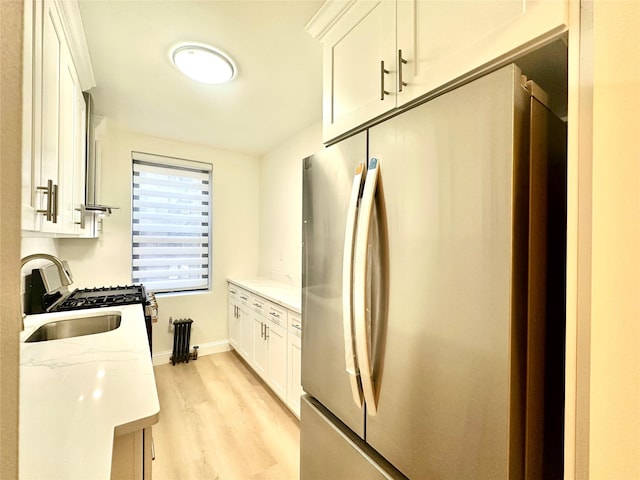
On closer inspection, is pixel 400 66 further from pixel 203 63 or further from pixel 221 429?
pixel 221 429

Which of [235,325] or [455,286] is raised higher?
[455,286]

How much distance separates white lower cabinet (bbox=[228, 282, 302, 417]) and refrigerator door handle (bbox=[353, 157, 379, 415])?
1.16 m

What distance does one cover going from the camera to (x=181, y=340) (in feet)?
10.7

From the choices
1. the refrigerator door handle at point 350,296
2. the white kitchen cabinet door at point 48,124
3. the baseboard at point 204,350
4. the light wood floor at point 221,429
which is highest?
the white kitchen cabinet door at point 48,124

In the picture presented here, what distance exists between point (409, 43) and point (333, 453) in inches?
60.2

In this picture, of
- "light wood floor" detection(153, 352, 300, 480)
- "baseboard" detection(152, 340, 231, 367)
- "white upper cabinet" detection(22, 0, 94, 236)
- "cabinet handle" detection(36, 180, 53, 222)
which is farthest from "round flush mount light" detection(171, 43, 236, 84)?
"baseboard" detection(152, 340, 231, 367)

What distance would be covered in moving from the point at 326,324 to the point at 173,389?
2.28 metres

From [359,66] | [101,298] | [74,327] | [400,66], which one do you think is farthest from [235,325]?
[400,66]

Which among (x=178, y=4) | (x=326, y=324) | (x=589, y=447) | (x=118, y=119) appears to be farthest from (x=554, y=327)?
(x=118, y=119)

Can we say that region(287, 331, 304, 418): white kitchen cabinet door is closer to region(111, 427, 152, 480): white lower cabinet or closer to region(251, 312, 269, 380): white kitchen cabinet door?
region(251, 312, 269, 380): white kitchen cabinet door

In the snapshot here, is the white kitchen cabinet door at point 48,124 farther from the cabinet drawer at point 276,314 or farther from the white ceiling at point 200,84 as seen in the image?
the cabinet drawer at point 276,314

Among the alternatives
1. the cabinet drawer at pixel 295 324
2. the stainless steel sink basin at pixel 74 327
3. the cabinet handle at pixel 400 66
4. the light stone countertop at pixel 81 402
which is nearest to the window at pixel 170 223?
the stainless steel sink basin at pixel 74 327

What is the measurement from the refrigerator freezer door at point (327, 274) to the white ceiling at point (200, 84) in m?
0.84

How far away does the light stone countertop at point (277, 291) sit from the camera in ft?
7.28
